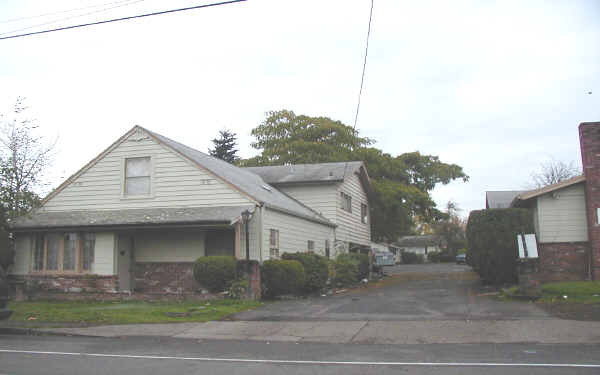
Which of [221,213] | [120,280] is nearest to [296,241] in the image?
[221,213]

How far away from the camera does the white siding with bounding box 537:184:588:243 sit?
18016 millimetres

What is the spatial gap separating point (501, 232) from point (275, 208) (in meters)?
7.79

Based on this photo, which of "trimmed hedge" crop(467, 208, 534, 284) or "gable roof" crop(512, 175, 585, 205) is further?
"trimmed hedge" crop(467, 208, 534, 284)

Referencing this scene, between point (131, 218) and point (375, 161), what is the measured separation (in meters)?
23.4

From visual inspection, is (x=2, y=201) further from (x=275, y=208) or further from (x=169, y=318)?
(x=275, y=208)

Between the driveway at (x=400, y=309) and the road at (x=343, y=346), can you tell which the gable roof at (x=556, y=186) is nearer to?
the driveway at (x=400, y=309)

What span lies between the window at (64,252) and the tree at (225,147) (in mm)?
38120

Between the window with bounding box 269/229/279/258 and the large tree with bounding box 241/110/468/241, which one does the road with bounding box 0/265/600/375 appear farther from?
the large tree with bounding box 241/110/468/241

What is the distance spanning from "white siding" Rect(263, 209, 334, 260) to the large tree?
447 inches

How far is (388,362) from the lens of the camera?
795 cm

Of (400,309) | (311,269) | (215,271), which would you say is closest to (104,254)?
(215,271)

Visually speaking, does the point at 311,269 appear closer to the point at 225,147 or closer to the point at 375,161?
the point at 375,161

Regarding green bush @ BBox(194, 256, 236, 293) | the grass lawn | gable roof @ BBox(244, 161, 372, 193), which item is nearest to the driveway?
the grass lawn

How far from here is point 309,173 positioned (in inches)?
1080
